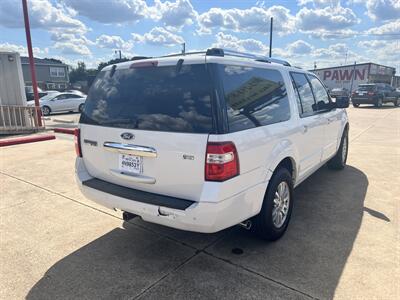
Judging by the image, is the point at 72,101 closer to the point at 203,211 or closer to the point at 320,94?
the point at 320,94

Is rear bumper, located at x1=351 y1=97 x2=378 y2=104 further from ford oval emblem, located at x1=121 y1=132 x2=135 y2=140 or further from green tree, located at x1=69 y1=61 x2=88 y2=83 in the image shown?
green tree, located at x1=69 y1=61 x2=88 y2=83

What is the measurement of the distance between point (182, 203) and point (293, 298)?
3.83 feet

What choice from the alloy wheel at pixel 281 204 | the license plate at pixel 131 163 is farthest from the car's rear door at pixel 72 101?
the alloy wheel at pixel 281 204

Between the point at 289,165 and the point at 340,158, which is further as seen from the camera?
the point at 340,158

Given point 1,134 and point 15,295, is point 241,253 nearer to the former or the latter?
point 15,295

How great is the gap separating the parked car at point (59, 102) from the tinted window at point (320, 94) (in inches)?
681

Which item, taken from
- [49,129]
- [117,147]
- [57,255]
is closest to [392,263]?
[117,147]

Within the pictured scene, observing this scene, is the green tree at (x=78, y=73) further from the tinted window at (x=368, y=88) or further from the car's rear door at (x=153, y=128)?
the car's rear door at (x=153, y=128)

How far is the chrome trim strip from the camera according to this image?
2791mm

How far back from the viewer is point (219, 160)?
252cm

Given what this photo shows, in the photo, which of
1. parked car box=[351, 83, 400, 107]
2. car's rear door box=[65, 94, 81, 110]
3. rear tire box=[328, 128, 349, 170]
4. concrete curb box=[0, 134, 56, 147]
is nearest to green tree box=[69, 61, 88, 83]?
car's rear door box=[65, 94, 81, 110]

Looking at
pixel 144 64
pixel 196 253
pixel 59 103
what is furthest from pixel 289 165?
pixel 59 103

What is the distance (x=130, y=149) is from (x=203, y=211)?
90cm

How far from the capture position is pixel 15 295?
8.76ft
